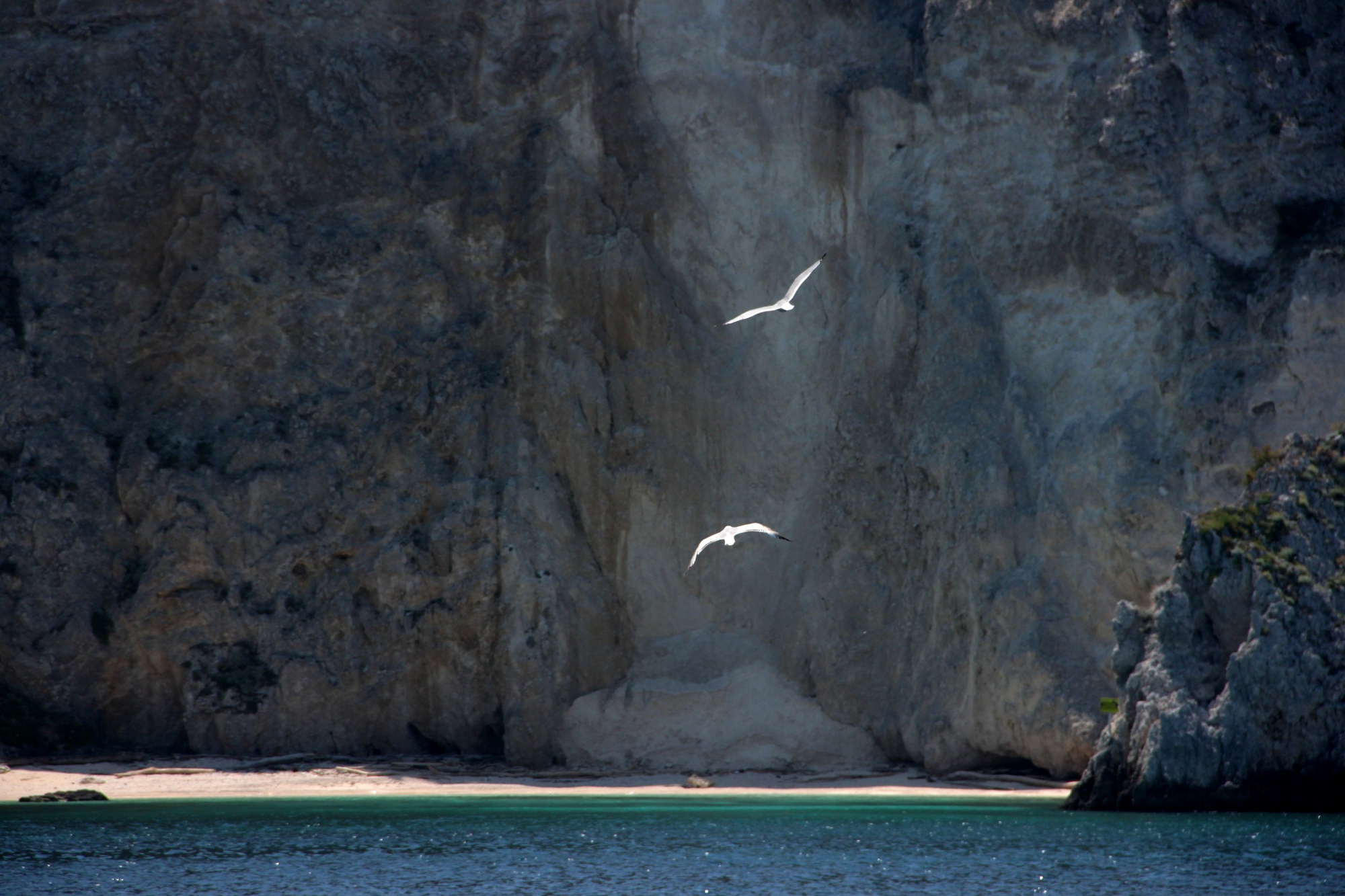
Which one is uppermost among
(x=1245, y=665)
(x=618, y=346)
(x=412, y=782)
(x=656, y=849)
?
(x=618, y=346)

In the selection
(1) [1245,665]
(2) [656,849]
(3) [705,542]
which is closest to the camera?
(2) [656,849]

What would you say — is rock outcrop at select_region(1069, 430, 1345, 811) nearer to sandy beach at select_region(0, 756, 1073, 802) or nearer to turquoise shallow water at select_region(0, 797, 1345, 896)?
turquoise shallow water at select_region(0, 797, 1345, 896)

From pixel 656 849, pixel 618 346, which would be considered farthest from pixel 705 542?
pixel 618 346

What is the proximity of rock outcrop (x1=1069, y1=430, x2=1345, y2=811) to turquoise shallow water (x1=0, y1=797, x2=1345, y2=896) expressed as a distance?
0.64 meters

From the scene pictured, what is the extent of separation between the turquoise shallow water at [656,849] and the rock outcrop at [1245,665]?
2.09 feet

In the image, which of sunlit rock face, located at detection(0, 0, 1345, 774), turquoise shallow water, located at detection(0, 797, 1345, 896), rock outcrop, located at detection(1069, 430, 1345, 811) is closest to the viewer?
turquoise shallow water, located at detection(0, 797, 1345, 896)

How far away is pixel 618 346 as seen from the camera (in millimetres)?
35938

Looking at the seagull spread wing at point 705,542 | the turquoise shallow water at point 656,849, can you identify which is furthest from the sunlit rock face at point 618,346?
the turquoise shallow water at point 656,849

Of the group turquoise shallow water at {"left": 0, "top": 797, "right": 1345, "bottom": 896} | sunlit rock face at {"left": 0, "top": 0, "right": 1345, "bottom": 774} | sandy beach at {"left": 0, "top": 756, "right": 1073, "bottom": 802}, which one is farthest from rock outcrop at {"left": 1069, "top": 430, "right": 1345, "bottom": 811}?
sandy beach at {"left": 0, "top": 756, "right": 1073, "bottom": 802}

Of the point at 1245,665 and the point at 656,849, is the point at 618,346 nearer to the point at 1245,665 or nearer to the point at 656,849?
the point at 656,849

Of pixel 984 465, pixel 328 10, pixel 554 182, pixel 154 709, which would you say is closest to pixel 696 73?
pixel 554 182

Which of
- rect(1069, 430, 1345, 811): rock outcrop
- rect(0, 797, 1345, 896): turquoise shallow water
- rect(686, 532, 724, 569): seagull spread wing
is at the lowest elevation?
rect(0, 797, 1345, 896): turquoise shallow water

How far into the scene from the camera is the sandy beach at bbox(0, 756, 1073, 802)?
99.3ft

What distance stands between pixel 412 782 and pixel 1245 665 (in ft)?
50.7
